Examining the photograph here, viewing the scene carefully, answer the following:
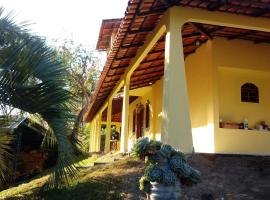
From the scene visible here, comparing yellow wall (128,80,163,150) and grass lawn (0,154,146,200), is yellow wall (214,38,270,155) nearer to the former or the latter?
grass lawn (0,154,146,200)

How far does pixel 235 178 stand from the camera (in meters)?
7.28

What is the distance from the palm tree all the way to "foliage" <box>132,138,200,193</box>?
1618 mm

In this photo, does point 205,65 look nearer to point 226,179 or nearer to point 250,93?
point 250,93

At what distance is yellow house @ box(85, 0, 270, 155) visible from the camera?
743 cm

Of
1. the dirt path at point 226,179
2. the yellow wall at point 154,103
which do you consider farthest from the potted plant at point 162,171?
the yellow wall at point 154,103

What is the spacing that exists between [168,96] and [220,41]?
3.96 meters

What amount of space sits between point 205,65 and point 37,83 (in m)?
6.11

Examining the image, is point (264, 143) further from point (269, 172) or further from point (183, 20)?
point (183, 20)

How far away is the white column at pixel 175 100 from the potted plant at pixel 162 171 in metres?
1.88

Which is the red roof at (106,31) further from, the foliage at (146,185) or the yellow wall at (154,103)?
the foliage at (146,185)

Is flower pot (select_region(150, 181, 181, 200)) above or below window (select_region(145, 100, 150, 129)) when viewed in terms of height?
below

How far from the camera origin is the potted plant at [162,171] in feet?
16.2

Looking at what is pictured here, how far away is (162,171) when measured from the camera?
196 inches

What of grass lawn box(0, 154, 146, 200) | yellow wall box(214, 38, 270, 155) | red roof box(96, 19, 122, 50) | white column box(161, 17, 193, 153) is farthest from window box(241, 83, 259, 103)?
red roof box(96, 19, 122, 50)
